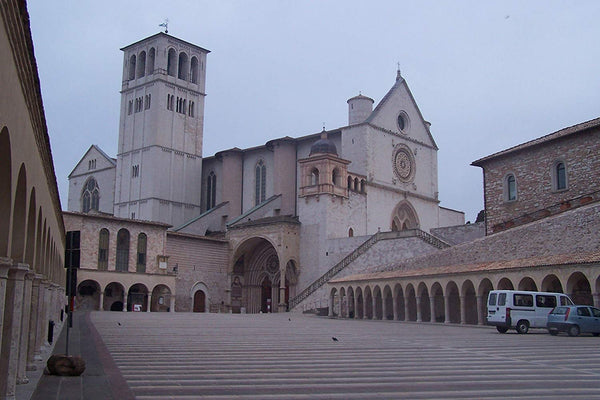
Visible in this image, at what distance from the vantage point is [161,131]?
6688cm

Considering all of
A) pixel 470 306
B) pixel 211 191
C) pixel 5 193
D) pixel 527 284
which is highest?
pixel 211 191

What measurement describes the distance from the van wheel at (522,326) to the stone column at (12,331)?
66.3 ft

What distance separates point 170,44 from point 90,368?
196ft

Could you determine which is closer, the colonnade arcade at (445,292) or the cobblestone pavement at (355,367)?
the cobblestone pavement at (355,367)

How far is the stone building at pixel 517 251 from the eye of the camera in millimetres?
28375

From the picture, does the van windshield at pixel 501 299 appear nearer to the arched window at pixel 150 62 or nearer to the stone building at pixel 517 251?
the stone building at pixel 517 251

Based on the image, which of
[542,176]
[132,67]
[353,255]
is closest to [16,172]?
[542,176]

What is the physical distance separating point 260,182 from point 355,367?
51928mm

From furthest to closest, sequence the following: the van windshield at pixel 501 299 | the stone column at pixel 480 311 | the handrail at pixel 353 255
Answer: the handrail at pixel 353 255 < the stone column at pixel 480 311 < the van windshield at pixel 501 299

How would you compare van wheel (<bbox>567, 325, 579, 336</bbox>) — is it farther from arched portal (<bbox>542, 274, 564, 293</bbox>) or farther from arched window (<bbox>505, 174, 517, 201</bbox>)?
arched window (<bbox>505, 174, 517, 201</bbox>)

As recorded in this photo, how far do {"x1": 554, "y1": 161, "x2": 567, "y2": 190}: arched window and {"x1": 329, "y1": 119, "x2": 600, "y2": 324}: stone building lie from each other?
0.17 ft

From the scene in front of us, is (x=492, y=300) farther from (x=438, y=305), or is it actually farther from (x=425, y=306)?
(x=425, y=306)

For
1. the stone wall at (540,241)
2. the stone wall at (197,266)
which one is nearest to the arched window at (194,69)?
the stone wall at (197,266)

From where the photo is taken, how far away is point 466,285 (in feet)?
111
